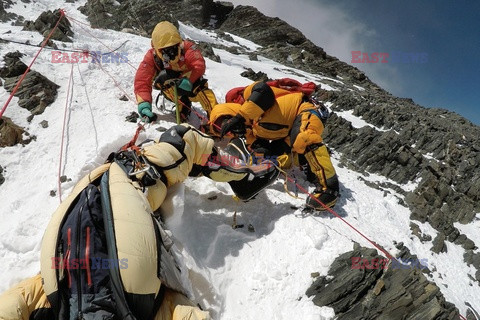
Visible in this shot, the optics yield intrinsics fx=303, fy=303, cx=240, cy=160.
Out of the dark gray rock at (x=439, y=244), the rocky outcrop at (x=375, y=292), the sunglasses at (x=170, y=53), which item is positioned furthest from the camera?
the sunglasses at (x=170, y=53)

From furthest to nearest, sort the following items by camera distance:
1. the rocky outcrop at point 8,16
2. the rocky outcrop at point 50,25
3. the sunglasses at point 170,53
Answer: the rocky outcrop at point 8,16, the rocky outcrop at point 50,25, the sunglasses at point 170,53

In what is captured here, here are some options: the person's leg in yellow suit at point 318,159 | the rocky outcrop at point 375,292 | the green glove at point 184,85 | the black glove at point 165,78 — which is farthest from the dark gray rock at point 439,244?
the black glove at point 165,78

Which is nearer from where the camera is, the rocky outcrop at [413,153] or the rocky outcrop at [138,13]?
the rocky outcrop at [413,153]

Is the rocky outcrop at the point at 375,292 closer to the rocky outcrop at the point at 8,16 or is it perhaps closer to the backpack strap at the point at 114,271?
the backpack strap at the point at 114,271

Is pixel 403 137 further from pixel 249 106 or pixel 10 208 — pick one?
pixel 10 208

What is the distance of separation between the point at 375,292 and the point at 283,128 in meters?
2.82

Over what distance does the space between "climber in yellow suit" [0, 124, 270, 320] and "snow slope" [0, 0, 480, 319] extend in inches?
20.7

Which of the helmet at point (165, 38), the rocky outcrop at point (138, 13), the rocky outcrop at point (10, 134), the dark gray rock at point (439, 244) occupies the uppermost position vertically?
the helmet at point (165, 38)

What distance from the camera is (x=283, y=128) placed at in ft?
17.2

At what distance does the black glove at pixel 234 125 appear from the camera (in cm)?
530

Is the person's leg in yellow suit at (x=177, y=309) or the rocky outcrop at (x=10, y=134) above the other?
the person's leg in yellow suit at (x=177, y=309)

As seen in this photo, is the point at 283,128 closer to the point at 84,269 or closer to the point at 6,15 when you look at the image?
the point at 84,269

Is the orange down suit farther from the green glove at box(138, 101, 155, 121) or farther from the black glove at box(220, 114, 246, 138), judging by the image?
the green glove at box(138, 101, 155, 121)

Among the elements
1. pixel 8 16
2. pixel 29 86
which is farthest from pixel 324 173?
pixel 8 16
